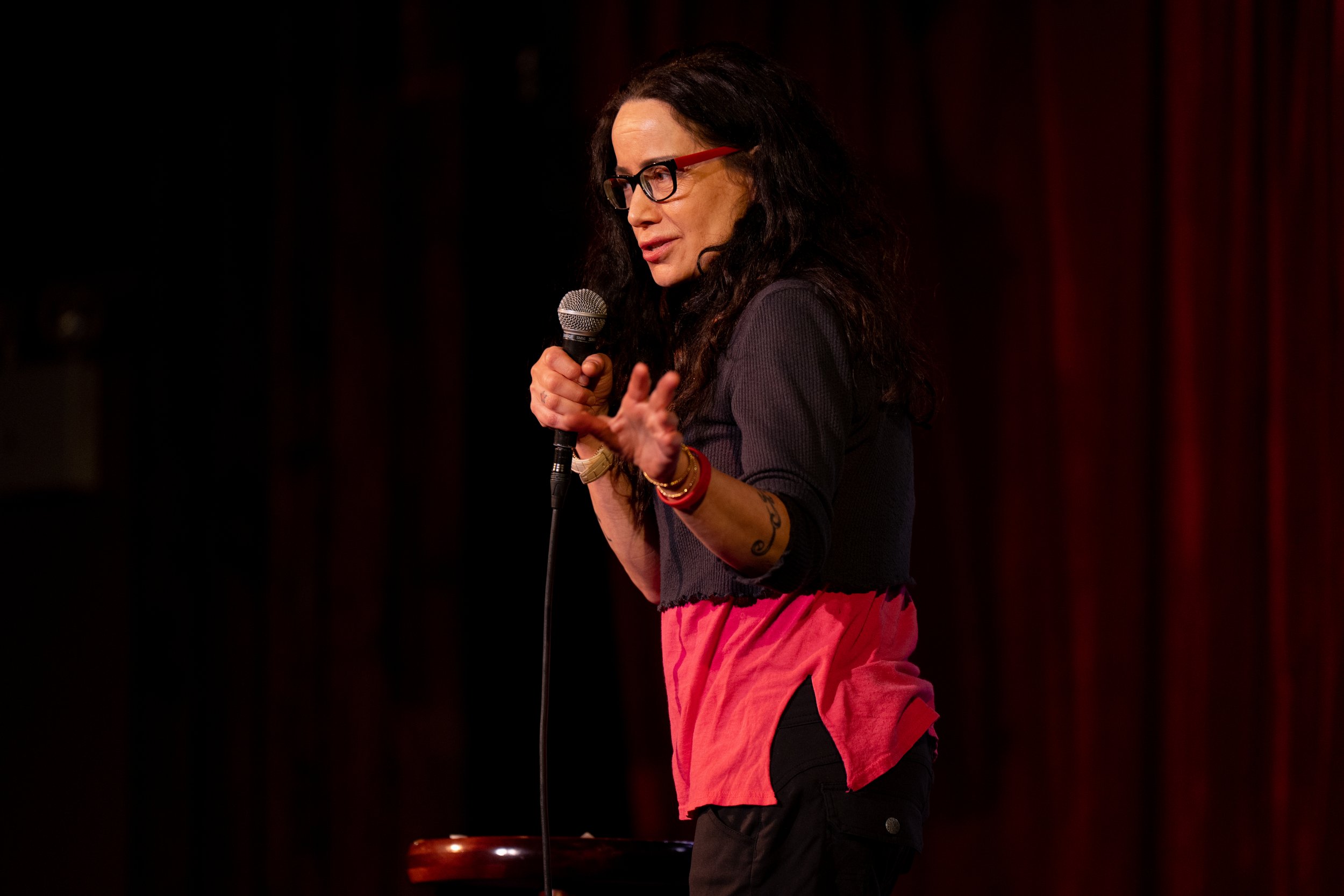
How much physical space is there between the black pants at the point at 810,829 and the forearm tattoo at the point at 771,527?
0.64 ft

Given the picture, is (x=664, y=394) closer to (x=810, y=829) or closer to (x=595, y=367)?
(x=595, y=367)

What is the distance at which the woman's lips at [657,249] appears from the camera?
1.45m

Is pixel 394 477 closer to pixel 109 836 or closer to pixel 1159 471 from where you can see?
pixel 109 836

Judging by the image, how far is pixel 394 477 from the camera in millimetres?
3121

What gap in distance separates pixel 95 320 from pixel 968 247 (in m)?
2.47

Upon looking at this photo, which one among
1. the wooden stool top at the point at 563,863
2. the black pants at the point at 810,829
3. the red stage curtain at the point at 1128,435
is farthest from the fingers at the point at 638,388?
the red stage curtain at the point at 1128,435

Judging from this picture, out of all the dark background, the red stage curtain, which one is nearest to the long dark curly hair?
the dark background

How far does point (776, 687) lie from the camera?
48.5 inches

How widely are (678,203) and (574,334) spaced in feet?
0.63

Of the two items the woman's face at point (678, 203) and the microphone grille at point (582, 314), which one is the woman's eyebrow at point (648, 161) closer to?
the woman's face at point (678, 203)

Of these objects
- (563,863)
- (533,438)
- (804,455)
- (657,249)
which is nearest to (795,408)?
(804,455)

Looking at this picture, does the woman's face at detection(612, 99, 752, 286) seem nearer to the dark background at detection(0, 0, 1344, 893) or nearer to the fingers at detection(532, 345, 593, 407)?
the fingers at detection(532, 345, 593, 407)

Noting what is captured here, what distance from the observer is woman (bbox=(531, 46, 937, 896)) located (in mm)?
1147

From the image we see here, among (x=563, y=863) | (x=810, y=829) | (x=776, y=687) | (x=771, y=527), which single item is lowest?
(x=563, y=863)
